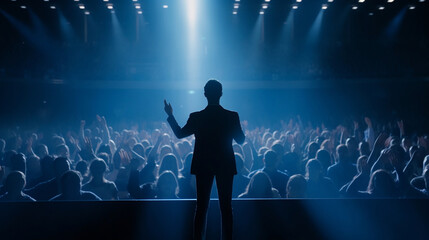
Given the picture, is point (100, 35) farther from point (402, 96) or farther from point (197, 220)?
point (197, 220)

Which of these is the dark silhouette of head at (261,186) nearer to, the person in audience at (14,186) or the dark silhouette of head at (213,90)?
the dark silhouette of head at (213,90)

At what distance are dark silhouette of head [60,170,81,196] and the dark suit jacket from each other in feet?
6.00

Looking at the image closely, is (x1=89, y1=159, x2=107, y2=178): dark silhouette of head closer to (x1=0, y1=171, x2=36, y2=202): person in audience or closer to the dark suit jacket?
(x1=0, y1=171, x2=36, y2=202): person in audience

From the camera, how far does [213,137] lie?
287cm

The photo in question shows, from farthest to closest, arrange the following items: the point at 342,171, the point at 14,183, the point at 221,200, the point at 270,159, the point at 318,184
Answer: the point at 342,171 < the point at 270,159 < the point at 318,184 < the point at 14,183 < the point at 221,200

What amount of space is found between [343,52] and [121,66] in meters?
12.6

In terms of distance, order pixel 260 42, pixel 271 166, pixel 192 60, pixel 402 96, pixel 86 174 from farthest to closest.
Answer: pixel 260 42, pixel 192 60, pixel 402 96, pixel 86 174, pixel 271 166

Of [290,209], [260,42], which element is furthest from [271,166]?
[260,42]

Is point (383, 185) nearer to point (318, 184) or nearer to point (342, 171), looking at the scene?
point (318, 184)

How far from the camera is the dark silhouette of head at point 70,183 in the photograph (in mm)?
4074

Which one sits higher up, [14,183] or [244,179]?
[14,183]

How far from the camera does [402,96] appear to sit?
20.1 meters

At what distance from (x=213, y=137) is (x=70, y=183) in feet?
6.86

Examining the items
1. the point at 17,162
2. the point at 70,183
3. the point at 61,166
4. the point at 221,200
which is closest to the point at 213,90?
the point at 221,200
